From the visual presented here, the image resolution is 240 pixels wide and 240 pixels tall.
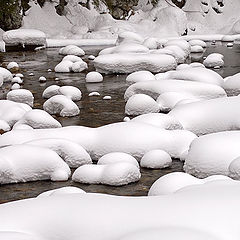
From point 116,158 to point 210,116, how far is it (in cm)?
177

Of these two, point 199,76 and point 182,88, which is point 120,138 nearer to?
point 182,88

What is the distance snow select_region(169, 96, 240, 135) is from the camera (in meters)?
6.43

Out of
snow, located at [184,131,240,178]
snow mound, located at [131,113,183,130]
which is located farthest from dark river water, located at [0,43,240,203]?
snow mound, located at [131,113,183,130]

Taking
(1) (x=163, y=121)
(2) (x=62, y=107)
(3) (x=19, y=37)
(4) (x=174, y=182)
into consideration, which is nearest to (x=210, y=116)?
(1) (x=163, y=121)

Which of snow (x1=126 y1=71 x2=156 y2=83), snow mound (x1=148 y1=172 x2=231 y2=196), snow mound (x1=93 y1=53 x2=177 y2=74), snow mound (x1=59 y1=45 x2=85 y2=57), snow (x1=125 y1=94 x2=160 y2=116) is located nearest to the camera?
snow mound (x1=148 y1=172 x2=231 y2=196)

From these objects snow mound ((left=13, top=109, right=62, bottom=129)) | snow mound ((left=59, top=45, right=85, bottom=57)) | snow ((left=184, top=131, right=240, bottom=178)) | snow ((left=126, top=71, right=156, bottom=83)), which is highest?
snow ((left=184, top=131, right=240, bottom=178))

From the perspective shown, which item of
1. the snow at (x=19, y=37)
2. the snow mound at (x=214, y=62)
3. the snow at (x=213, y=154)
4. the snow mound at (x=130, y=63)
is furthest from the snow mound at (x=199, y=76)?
the snow at (x=19, y=37)

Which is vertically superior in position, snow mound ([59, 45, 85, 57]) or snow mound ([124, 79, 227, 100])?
snow mound ([124, 79, 227, 100])

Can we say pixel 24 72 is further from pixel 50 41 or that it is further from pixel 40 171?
pixel 40 171

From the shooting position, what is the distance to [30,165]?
5.26 meters

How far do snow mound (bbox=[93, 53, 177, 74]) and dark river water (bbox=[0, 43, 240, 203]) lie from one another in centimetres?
29

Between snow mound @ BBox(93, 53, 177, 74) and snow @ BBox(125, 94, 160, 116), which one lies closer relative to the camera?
snow @ BBox(125, 94, 160, 116)

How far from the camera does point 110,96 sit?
378 inches

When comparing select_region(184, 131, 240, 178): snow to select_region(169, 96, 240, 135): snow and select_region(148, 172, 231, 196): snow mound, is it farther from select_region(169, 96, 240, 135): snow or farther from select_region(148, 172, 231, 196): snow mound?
select_region(169, 96, 240, 135): snow
